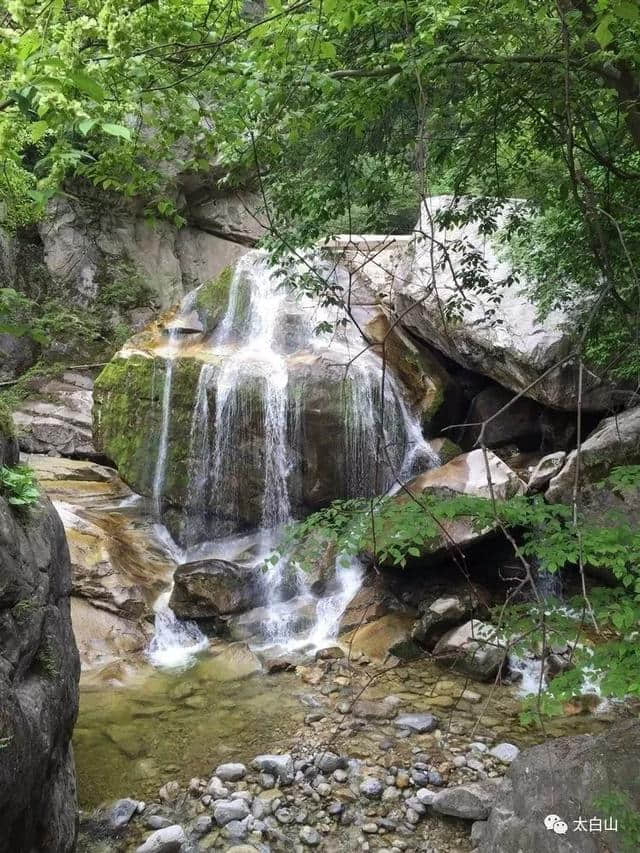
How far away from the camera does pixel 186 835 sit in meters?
4.09

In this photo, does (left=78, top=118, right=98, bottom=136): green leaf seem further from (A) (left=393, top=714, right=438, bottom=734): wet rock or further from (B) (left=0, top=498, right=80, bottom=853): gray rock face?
(A) (left=393, top=714, right=438, bottom=734): wet rock

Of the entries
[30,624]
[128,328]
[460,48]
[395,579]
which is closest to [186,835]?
[30,624]

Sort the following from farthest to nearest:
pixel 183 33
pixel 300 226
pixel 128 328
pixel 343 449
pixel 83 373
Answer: pixel 128 328 < pixel 83 373 < pixel 343 449 < pixel 300 226 < pixel 183 33

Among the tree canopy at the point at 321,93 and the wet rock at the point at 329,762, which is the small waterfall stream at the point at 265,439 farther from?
the tree canopy at the point at 321,93

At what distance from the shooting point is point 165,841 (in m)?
Result: 3.92

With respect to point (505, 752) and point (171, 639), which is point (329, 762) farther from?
point (171, 639)

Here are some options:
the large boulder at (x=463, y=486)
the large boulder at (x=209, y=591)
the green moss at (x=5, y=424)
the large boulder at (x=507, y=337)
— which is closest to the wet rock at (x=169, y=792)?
the green moss at (x=5, y=424)

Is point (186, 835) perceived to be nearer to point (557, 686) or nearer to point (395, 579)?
point (557, 686)

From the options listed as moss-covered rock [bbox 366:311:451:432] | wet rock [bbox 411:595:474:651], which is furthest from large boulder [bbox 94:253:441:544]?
wet rock [bbox 411:595:474:651]

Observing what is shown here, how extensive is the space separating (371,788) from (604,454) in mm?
4715

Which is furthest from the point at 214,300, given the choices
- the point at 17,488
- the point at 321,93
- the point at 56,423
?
the point at 17,488

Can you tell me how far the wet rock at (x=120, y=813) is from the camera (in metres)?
4.11

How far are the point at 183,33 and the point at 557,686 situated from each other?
12.3ft

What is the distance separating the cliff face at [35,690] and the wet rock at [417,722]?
293 cm
